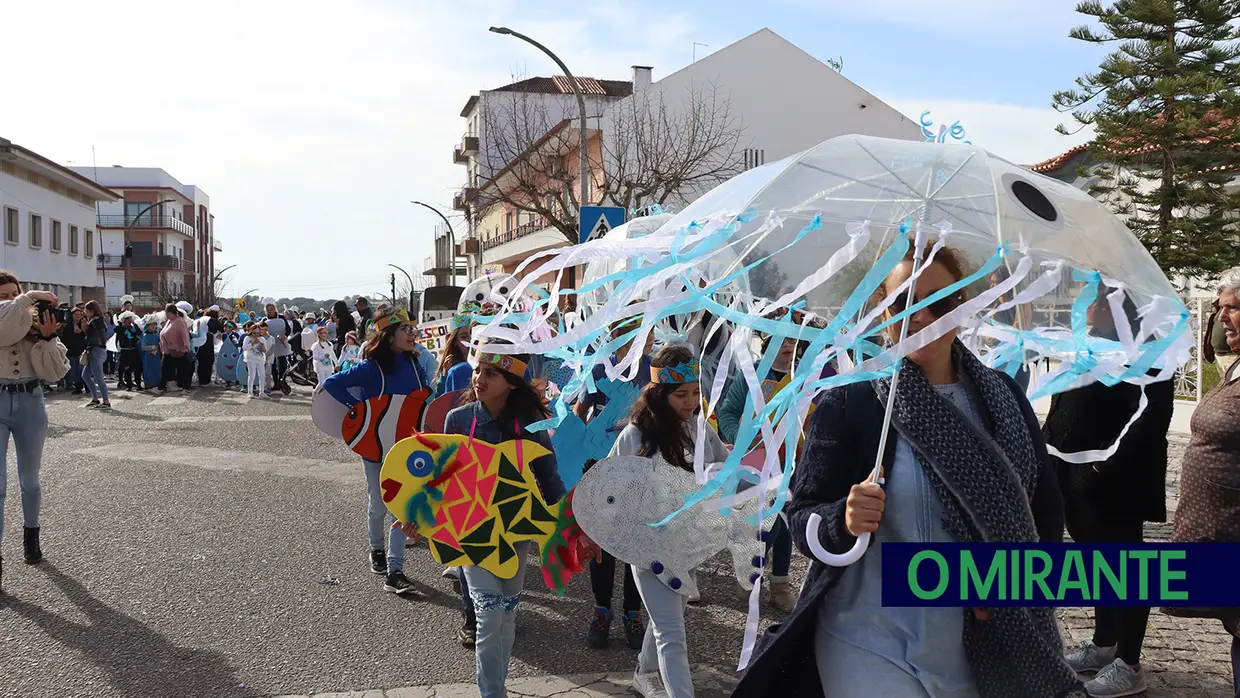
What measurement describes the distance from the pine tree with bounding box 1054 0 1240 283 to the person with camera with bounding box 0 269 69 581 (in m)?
17.6

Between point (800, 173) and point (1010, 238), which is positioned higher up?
point (800, 173)

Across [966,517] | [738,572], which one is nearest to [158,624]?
[738,572]

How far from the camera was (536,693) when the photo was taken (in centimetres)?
432

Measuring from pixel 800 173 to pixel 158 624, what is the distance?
4.26m

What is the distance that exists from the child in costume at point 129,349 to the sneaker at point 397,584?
1628 cm

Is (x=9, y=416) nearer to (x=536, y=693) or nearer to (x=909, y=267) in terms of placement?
(x=536, y=693)

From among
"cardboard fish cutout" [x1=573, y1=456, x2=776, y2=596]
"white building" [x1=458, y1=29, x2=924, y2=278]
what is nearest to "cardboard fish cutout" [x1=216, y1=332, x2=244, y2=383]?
"white building" [x1=458, y1=29, x2=924, y2=278]

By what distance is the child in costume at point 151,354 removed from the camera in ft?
65.7

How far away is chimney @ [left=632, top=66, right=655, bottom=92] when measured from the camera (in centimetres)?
3129

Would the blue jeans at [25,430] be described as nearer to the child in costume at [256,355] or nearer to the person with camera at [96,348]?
the person with camera at [96,348]

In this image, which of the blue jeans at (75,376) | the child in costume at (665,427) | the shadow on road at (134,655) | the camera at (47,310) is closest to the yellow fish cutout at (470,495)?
the child in costume at (665,427)

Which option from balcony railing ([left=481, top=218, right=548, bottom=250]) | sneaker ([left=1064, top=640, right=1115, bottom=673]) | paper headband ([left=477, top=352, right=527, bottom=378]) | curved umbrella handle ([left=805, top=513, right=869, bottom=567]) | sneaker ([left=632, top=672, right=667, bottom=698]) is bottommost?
sneaker ([left=632, top=672, right=667, bottom=698])

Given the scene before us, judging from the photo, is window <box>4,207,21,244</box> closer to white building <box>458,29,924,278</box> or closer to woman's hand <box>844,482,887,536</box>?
white building <box>458,29,924,278</box>

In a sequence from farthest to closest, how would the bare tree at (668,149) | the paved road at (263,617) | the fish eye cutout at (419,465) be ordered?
the bare tree at (668,149)
the paved road at (263,617)
the fish eye cutout at (419,465)
